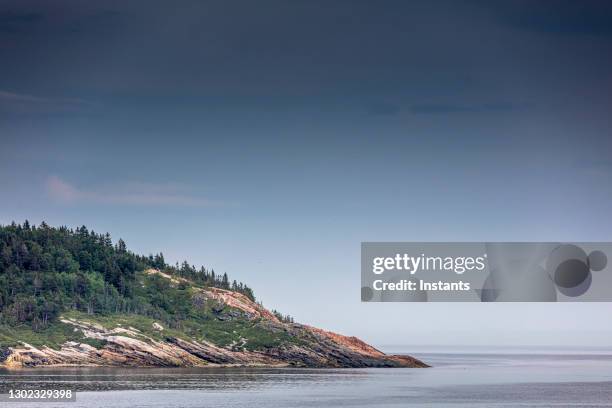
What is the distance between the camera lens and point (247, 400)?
195750 mm

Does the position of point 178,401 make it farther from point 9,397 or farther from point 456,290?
point 456,290

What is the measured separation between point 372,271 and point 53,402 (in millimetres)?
65968

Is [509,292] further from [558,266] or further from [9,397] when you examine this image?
[9,397]

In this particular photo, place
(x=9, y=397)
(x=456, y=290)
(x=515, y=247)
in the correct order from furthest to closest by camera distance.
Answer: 1. (x=9, y=397)
2. (x=515, y=247)
3. (x=456, y=290)

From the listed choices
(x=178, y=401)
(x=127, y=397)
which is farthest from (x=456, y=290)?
(x=127, y=397)

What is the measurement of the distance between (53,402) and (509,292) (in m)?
82.0

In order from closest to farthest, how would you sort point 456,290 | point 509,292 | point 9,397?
point 456,290 < point 509,292 < point 9,397

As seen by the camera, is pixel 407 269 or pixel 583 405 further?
pixel 583 405

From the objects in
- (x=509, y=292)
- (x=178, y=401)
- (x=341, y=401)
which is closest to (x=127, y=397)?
(x=178, y=401)

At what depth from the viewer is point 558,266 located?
181 meters

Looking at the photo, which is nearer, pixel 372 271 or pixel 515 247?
pixel 372 271

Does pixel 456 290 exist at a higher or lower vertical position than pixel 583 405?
higher

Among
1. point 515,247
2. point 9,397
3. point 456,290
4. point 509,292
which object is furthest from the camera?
point 9,397

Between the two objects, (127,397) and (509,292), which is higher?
(509,292)
